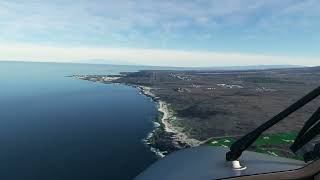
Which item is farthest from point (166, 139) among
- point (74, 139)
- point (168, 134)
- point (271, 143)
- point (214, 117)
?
point (214, 117)

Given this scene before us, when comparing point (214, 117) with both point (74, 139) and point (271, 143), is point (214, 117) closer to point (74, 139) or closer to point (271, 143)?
point (271, 143)

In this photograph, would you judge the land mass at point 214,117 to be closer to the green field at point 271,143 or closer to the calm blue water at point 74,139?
the green field at point 271,143

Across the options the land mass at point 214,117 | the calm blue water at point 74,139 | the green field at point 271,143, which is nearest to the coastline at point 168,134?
the land mass at point 214,117

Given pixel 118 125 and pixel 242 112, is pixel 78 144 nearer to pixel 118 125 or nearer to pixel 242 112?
pixel 118 125

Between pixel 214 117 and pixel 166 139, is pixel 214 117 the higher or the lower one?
the higher one

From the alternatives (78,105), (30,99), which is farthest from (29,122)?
(30,99)
